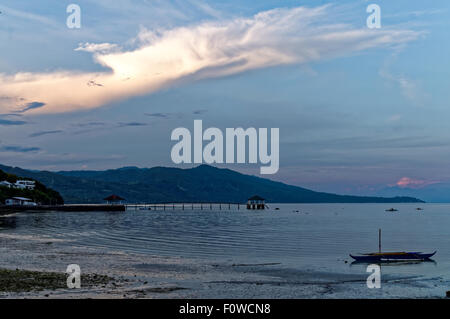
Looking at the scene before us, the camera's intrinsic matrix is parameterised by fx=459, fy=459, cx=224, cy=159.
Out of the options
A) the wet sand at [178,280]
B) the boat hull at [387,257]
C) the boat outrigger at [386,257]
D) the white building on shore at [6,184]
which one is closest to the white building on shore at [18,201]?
the white building on shore at [6,184]

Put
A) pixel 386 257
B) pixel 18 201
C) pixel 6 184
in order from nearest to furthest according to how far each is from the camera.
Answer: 1. pixel 386 257
2. pixel 18 201
3. pixel 6 184

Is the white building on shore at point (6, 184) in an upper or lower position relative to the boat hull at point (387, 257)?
upper

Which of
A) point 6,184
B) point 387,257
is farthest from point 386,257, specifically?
point 6,184

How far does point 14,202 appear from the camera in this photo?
170500 millimetres

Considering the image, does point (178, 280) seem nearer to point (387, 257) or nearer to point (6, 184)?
point (387, 257)

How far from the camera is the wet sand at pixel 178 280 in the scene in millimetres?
27531

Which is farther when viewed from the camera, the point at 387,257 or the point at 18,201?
the point at 18,201

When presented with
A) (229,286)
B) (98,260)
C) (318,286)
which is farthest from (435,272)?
(98,260)

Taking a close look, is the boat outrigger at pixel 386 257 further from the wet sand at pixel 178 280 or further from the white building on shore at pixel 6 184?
the white building on shore at pixel 6 184

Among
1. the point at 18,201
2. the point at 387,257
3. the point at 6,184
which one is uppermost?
the point at 6,184

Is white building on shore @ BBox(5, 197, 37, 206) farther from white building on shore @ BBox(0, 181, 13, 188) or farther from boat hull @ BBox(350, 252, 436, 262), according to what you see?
boat hull @ BBox(350, 252, 436, 262)

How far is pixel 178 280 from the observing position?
109 feet

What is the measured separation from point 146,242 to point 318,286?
124 ft
